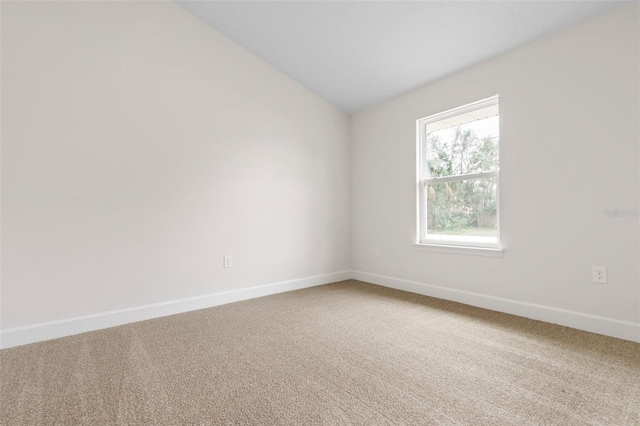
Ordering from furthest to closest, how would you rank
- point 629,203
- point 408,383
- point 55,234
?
point 55,234, point 629,203, point 408,383

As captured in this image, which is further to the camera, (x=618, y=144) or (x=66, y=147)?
(x=66, y=147)

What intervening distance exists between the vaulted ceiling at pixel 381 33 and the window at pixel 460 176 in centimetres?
50

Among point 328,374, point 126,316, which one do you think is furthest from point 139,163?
point 328,374

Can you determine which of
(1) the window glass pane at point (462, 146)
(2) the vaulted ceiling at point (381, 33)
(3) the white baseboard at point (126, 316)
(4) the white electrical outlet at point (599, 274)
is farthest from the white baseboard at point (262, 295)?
(2) the vaulted ceiling at point (381, 33)

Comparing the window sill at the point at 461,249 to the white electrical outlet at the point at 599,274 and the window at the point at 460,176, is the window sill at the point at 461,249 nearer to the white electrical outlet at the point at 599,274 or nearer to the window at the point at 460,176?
the window at the point at 460,176

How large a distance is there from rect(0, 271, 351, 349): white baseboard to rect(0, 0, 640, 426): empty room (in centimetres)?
2

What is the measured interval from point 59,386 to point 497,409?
2.16 meters

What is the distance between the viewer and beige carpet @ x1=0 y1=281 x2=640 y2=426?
54.9 inches

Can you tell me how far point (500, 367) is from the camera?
180 cm

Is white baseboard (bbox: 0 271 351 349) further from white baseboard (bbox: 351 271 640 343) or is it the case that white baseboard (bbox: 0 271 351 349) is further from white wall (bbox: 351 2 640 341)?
white wall (bbox: 351 2 640 341)

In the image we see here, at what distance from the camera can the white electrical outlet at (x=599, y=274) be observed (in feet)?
7.45

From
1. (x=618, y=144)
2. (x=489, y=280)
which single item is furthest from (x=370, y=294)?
(x=618, y=144)

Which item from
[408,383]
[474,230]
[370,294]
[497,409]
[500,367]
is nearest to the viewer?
[497,409]

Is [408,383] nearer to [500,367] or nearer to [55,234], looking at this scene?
[500,367]
